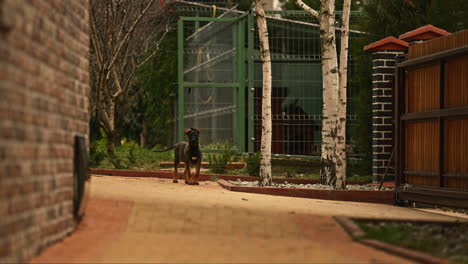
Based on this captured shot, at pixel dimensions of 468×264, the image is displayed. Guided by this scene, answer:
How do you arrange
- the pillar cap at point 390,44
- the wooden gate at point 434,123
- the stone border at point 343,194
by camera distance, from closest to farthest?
1. the wooden gate at point 434,123
2. the stone border at point 343,194
3. the pillar cap at point 390,44

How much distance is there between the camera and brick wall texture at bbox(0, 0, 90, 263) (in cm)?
607

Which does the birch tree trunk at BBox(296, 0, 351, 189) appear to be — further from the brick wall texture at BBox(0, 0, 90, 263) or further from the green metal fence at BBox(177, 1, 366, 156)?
the brick wall texture at BBox(0, 0, 90, 263)

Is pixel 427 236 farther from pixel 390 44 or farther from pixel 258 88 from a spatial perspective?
pixel 258 88

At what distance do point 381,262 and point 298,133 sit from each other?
1205cm

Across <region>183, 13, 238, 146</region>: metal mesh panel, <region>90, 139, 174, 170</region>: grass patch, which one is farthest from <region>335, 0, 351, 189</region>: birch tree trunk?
<region>90, 139, 174, 170</region>: grass patch

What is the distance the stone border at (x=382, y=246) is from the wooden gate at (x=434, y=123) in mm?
2932

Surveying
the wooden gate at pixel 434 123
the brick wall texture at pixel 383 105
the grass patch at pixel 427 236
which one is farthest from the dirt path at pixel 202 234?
A: the brick wall texture at pixel 383 105

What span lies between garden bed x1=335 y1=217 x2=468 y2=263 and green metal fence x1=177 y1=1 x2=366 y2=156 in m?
9.43

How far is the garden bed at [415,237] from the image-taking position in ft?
24.8

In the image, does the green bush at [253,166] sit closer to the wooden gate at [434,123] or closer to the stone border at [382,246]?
the wooden gate at [434,123]

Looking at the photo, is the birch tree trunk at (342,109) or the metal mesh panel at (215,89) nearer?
the birch tree trunk at (342,109)

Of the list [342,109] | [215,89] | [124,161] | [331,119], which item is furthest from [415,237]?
[215,89]

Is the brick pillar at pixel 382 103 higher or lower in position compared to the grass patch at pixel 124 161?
higher

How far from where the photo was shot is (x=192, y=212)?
9.49 m
